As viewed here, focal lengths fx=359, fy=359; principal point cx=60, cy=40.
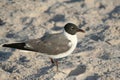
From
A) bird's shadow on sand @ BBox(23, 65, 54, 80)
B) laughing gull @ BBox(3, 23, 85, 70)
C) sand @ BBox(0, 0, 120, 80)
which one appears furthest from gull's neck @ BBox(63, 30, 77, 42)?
bird's shadow on sand @ BBox(23, 65, 54, 80)

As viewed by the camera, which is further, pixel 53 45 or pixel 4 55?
pixel 4 55

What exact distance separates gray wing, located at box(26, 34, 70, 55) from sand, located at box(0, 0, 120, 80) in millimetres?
337

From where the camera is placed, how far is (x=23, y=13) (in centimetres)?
779

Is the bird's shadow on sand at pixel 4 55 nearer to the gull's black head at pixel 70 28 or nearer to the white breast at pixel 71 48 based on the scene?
the white breast at pixel 71 48

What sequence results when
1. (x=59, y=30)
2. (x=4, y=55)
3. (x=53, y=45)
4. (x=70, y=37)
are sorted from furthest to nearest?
(x=59, y=30) → (x=4, y=55) → (x=70, y=37) → (x=53, y=45)

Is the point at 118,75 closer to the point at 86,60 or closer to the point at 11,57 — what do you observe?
the point at 86,60

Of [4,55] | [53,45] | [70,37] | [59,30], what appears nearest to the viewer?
[53,45]

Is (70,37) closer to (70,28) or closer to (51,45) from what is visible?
(70,28)

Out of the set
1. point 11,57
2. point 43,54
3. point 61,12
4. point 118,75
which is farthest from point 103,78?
point 61,12

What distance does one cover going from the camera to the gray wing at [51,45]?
5.95 meters

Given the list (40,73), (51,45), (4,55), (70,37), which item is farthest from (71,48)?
(4,55)

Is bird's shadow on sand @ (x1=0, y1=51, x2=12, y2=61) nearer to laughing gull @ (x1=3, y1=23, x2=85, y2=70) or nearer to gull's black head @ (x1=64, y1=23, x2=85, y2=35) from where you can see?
laughing gull @ (x1=3, y1=23, x2=85, y2=70)

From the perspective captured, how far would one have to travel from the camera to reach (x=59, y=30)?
7270 mm

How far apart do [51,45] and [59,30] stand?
4.33 feet
